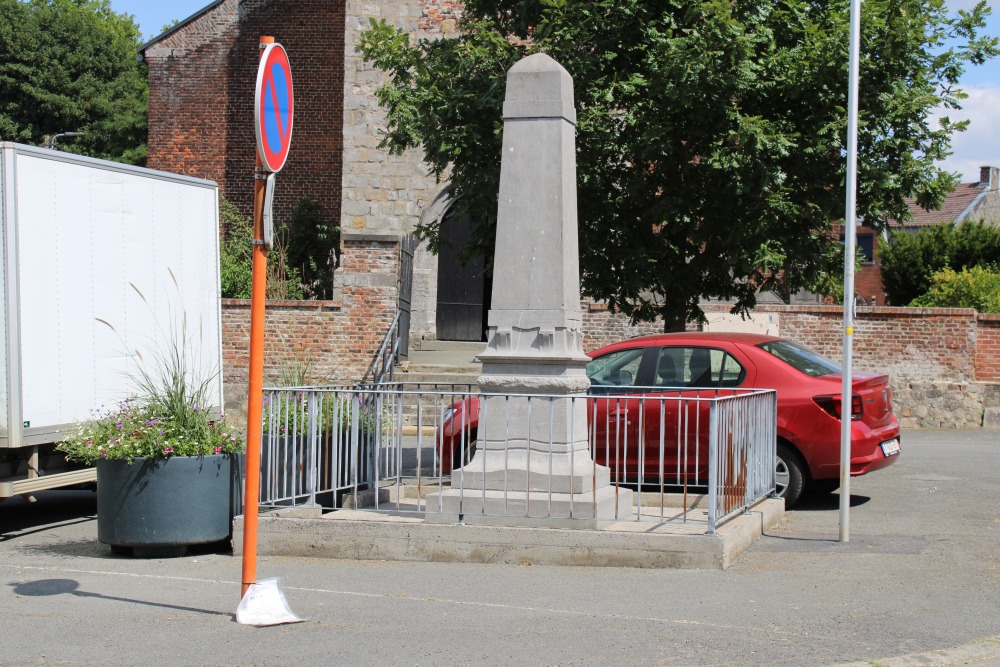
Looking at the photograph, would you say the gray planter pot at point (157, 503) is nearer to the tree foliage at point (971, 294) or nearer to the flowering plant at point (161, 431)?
the flowering plant at point (161, 431)

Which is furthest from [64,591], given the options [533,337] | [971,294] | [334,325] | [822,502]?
[971,294]

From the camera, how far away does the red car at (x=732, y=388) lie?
10117mm

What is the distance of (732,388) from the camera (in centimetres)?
991

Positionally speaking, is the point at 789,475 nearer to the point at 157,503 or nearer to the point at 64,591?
the point at 157,503

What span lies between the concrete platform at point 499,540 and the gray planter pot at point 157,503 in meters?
0.35

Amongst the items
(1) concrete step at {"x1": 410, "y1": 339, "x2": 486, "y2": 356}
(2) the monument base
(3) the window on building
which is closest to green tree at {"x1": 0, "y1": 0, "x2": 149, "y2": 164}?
(1) concrete step at {"x1": 410, "y1": 339, "x2": 486, "y2": 356}

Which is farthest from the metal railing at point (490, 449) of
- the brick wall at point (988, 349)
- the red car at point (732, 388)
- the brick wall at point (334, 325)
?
the brick wall at point (334, 325)

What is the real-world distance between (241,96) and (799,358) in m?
19.5

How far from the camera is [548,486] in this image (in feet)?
26.4

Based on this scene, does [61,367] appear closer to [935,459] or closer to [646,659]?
[646,659]

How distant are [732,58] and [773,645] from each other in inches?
291

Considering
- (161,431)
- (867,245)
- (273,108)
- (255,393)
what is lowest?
(161,431)

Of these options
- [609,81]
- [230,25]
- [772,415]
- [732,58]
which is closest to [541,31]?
[609,81]

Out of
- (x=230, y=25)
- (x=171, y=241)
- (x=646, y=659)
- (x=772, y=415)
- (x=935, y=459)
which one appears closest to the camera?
(x=646, y=659)
